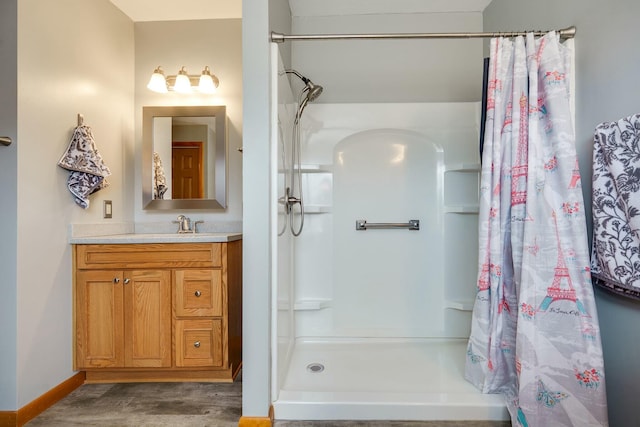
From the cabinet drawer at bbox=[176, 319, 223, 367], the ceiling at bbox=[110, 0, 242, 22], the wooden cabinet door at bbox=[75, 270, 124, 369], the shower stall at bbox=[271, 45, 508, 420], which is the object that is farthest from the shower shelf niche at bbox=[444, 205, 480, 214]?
the wooden cabinet door at bbox=[75, 270, 124, 369]

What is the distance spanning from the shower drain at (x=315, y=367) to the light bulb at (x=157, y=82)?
223 cm

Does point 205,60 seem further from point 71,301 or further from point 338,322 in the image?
point 338,322

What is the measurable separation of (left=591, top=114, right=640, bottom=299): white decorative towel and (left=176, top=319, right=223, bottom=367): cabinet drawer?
1945mm

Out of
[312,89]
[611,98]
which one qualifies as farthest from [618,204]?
[312,89]

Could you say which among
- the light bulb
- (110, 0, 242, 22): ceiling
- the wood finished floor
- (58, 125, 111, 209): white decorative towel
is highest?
(110, 0, 242, 22): ceiling

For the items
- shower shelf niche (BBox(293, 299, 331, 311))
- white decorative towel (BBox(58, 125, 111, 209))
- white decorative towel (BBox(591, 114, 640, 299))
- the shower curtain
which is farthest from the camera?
shower shelf niche (BBox(293, 299, 331, 311))

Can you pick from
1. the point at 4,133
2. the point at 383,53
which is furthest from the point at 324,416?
the point at 383,53

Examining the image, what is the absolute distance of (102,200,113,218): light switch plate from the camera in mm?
2226

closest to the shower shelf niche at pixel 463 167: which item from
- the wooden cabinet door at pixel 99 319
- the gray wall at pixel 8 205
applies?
the wooden cabinet door at pixel 99 319

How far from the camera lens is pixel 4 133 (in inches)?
62.6

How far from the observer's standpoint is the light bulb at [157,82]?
7.89ft

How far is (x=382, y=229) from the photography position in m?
2.54

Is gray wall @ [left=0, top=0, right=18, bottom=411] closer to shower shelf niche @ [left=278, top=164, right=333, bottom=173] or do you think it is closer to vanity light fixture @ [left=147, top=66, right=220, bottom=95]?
vanity light fixture @ [left=147, top=66, right=220, bottom=95]

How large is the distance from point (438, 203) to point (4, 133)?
2.65 metres
